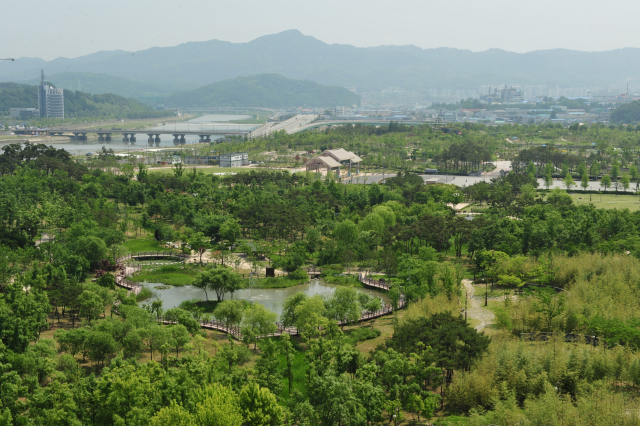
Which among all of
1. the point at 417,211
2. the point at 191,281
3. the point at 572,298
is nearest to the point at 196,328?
the point at 191,281

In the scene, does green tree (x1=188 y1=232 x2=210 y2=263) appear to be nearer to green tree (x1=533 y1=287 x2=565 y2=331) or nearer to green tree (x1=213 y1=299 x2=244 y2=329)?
green tree (x1=213 y1=299 x2=244 y2=329)

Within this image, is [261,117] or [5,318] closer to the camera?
[5,318]

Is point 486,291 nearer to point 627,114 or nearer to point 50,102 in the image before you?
point 627,114

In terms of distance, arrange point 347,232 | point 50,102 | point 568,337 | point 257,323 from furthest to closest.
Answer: point 50,102, point 347,232, point 257,323, point 568,337

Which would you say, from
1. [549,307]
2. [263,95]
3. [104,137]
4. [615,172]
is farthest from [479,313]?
[263,95]

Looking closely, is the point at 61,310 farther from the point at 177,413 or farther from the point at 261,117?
the point at 261,117

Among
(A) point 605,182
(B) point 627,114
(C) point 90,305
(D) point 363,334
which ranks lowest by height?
(D) point 363,334

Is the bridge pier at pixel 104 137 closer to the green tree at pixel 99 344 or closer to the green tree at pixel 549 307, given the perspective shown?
the green tree at pixel 99 344
